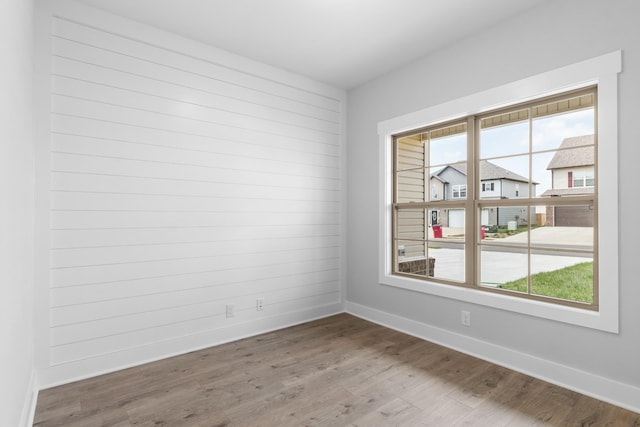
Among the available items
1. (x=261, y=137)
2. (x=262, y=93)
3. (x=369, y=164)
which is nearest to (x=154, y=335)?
(x=261, y=137)

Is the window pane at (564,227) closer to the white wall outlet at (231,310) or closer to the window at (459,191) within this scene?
the window at (459,191)

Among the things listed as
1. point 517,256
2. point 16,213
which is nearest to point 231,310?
point 16,213

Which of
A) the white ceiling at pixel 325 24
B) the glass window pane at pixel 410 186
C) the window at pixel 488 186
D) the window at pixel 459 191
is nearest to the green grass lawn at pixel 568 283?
the window at pixel 488 186

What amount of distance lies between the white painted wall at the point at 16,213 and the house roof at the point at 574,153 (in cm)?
337

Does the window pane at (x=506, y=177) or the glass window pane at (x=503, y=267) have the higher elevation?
the window pane at (x=506, y=177)

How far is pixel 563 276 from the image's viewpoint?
263 centimetres

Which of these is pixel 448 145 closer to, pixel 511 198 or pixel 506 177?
pixel 506 177

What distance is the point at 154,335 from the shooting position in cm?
293

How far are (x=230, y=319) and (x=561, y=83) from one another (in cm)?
350

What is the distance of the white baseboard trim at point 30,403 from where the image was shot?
1.91 m

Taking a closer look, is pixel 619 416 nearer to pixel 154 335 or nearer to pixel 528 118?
pixel 528 118

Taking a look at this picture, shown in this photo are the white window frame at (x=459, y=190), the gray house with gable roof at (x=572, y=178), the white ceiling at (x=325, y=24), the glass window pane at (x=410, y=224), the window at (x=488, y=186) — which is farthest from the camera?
the glass window pane at (x=410, y=224)

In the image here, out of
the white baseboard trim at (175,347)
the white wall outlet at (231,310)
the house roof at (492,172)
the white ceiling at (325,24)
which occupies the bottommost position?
the white baseboard trim at (175,347)

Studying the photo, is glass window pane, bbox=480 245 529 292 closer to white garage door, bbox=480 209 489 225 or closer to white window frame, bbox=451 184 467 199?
white garage door, bbox=480 209 489 225
